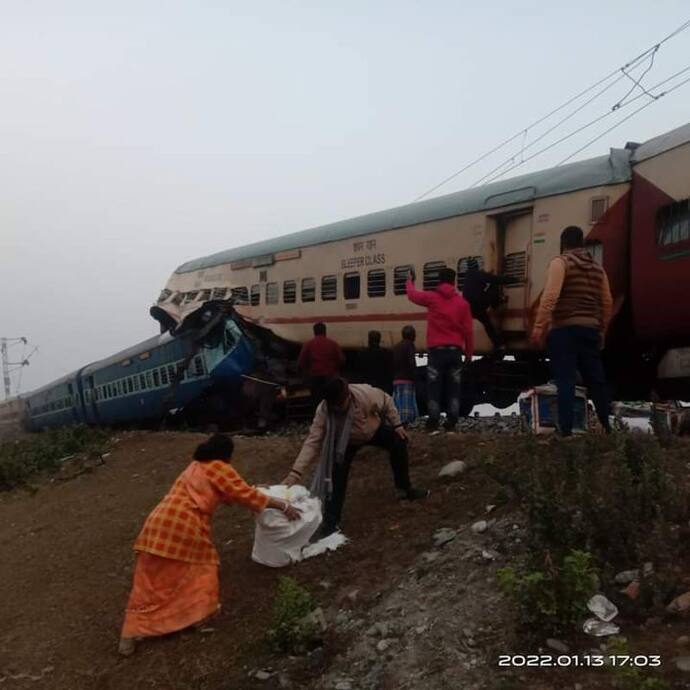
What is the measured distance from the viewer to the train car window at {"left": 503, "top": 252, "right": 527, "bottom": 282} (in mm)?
10055

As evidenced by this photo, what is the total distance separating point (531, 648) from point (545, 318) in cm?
318

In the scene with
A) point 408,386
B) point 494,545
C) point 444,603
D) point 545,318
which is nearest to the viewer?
point 444,603

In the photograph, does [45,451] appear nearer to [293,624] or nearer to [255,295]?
[255,295]

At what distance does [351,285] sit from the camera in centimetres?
1305

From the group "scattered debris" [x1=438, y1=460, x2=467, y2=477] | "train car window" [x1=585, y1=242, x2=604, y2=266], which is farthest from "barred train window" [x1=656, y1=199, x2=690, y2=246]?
"scattered debris" [x1=438, y1=460, x2=467, y2=477]

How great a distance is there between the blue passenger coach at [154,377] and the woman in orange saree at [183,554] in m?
8.26

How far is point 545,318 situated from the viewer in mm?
6258

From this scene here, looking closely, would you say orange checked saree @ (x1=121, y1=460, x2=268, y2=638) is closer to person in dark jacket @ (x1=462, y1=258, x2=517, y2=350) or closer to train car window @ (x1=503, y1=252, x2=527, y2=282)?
person in dark jacket @ (x1=462, y1=258, x2=517, y2=350)

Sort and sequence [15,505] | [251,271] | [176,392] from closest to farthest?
1. [15,505]
2. [176,392]
3. [251,271]

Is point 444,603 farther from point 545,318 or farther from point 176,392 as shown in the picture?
point 176,392

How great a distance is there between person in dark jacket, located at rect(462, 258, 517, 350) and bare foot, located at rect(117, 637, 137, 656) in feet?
21.2

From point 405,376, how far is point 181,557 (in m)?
5.08

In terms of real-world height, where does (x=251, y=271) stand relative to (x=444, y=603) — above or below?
above

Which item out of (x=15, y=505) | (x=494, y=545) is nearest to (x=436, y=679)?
(x=494, y=545)
